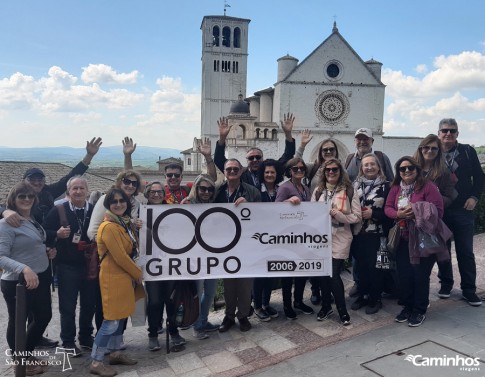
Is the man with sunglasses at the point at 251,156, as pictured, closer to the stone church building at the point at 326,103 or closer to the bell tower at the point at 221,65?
the stone church building at the point at 326,103

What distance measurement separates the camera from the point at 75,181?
4645mm

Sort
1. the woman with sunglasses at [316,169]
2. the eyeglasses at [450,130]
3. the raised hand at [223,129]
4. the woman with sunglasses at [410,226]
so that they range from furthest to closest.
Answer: the raised hand at [223,129] < the woman with sunglasses at [316,169] < the eyeglasses at [450,130] < the woman with sunglasses at [410,226]

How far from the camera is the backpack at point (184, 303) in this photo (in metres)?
4.78

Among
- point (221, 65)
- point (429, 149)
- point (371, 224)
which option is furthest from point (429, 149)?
point (221, 65)

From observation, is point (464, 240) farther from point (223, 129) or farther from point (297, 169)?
point (223, 129)

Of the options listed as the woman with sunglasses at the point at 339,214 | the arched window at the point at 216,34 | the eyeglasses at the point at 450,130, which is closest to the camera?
the woman with sunglasses at the point at 339,214

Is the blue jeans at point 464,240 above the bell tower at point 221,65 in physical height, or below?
below

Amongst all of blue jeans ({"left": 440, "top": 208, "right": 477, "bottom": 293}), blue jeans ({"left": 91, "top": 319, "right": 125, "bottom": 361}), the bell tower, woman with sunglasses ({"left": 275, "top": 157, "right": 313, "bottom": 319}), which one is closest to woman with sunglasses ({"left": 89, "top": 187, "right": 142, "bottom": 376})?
blue jeans ({"left": 91, "top": 319, "right": 125, "bottom": 361})

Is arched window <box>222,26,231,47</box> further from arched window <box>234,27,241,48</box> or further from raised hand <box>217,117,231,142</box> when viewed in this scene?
raised hand <box>217,117,231,142</box>

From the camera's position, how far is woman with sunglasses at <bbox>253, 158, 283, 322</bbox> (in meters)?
5.37

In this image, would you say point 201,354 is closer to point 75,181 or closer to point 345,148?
point 75,181

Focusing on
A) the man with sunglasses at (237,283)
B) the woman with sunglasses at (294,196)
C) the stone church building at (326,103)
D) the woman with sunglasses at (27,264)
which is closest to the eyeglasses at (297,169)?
the woman with sunglasses at (294,196)

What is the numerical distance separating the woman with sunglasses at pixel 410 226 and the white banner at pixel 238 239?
0.89m

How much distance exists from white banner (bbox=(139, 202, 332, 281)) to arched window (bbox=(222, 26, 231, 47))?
5131cm
